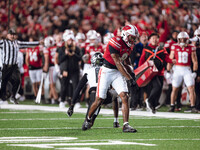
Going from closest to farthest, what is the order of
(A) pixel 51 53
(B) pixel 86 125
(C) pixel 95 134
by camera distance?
(C) pixel 95 134 < (B) pixel 86 125 < (A) pixel 51 53

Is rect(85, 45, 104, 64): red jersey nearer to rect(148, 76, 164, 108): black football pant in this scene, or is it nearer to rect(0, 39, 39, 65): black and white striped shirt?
rect(0, 39, 39, 65): black and white striped shirt

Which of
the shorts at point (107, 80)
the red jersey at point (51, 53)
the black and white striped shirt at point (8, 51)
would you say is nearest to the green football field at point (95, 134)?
the shorts at point (107, 80)

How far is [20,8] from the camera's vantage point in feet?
76.3

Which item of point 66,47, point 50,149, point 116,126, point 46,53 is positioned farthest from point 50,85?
point 50,149

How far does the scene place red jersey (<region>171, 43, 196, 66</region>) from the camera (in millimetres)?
13414

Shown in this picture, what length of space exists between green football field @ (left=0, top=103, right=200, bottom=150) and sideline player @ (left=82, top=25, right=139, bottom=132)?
43 cm

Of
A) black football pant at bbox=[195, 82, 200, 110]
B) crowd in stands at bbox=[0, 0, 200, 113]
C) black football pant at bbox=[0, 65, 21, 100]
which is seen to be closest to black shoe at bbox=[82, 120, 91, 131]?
black football pant at bbox=[195, 82, 200, 110]

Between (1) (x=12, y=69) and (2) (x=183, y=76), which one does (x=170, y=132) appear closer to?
(2) (x=183, y=76)

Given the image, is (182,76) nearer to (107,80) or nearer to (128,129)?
(107,80)

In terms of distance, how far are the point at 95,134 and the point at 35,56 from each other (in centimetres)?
987

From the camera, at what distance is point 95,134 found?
8.30 meters

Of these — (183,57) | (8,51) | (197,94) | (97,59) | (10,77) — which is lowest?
(197,94)

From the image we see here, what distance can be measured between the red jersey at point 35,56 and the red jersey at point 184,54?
5767mm

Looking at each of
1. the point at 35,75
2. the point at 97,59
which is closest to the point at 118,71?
the point at 97,59
